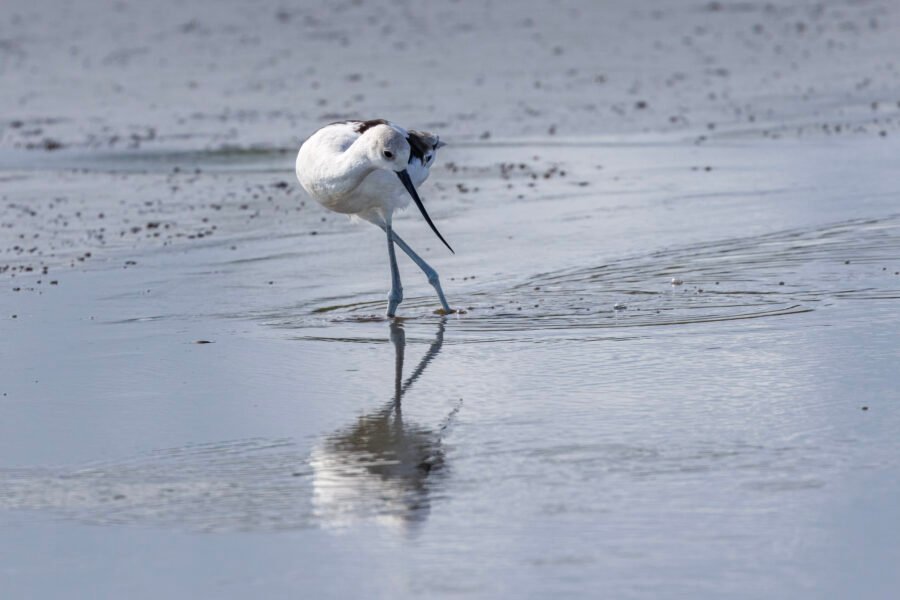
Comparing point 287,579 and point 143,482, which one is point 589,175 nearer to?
point 143,482

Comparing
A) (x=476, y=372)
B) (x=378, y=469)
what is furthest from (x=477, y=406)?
(x=378, y=469)

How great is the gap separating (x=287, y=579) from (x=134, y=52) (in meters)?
18.8

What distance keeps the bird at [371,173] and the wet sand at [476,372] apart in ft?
1.25

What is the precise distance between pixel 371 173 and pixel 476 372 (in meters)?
1.97

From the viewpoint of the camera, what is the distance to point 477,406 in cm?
638

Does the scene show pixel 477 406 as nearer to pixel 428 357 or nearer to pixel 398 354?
pixel 428 357

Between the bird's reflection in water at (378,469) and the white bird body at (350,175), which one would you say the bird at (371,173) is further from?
the bird's reflection in water at (378,469)

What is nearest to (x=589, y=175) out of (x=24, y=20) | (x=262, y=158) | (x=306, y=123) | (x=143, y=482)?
(x=262, y=158)

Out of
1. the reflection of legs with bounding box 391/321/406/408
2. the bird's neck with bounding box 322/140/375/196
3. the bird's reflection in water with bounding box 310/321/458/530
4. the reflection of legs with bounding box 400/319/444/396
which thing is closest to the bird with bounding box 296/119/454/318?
the bird's neck with bounding box 322/140/375/196

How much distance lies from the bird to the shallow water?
1.30 ft

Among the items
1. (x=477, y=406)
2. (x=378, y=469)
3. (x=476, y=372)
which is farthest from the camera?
(x=476, y=372)

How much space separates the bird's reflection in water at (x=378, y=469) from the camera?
17.0ft

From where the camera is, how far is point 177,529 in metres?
5.12

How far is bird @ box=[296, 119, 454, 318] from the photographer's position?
8.48 metres
